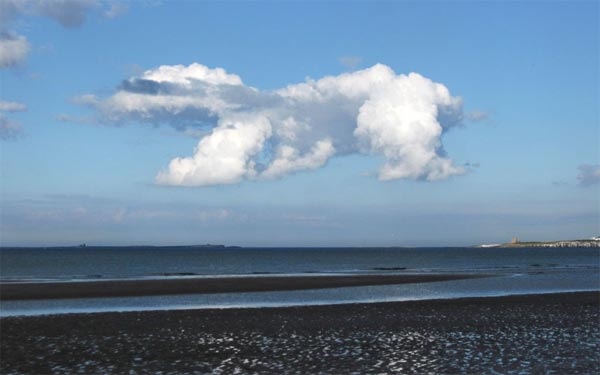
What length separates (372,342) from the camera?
25.6 m

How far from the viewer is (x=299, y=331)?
28719 millimetres

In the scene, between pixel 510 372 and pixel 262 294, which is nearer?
pixel 510 372

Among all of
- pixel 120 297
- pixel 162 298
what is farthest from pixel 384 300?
pixel 120 297

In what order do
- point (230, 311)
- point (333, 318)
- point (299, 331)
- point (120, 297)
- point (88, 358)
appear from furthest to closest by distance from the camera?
point (120, 297), point (230, 311), point (333, 318), point (299, 331), point (88, 358)

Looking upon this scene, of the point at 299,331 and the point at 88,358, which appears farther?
the point at 299,331

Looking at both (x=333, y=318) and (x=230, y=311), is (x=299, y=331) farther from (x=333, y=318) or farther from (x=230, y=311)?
(x=230, y=311)

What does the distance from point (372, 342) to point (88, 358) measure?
1105 cm

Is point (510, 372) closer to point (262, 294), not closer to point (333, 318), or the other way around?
point (333, 318)

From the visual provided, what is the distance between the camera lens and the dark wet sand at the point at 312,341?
831 inches

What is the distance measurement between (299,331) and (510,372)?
1115cm

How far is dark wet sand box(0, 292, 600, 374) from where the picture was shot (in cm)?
2111

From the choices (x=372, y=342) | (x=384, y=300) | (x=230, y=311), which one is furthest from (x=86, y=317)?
(x=384, y=300)

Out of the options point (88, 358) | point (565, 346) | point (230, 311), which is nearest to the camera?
point (88, 358)

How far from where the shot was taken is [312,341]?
2602cm
